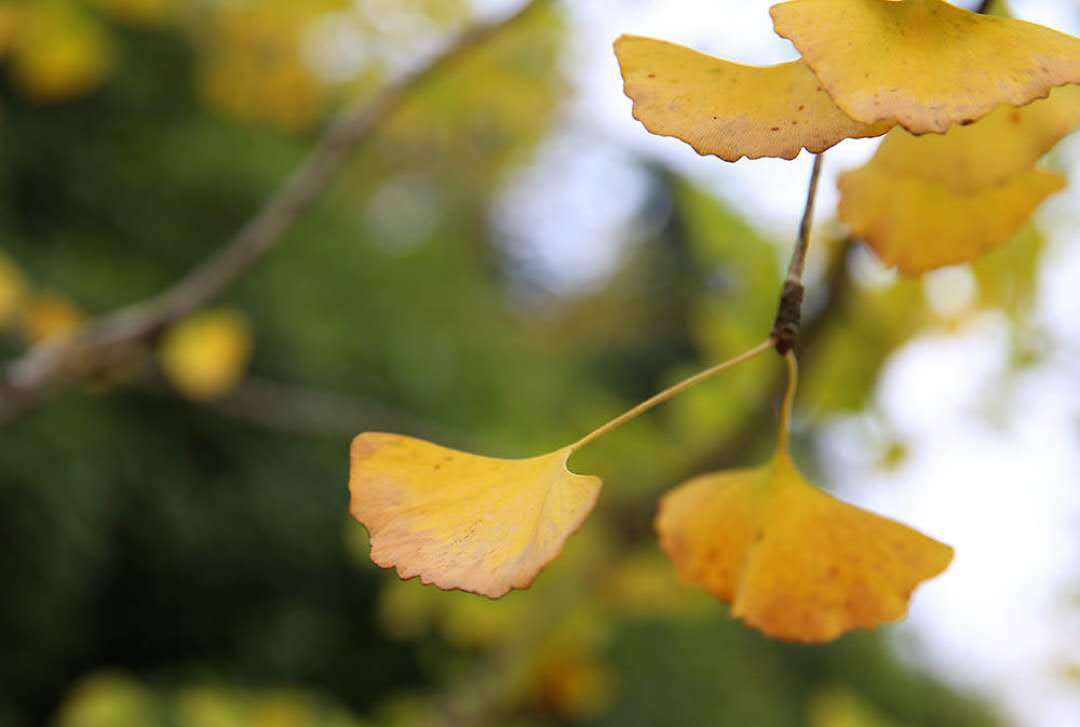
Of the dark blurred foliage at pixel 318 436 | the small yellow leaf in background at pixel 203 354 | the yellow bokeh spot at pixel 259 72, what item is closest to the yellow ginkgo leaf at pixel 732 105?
the dark blurred foliage at pixel 318 436

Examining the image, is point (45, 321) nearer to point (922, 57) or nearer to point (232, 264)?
point (232, 264)

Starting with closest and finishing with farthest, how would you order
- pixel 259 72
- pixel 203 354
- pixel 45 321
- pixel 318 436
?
pixel 203 354 < pixel 45 321 < pixel 318 436 < pixel 259 72

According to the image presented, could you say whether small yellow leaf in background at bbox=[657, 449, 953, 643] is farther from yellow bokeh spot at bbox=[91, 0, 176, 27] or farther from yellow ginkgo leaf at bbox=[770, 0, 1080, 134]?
yellow bokeh spot at bbox=[91, 0, 176, 27]

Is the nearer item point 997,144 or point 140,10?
point 997,144

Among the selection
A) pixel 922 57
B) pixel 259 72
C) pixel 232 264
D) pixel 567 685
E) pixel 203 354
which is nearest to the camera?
pixel 922 57

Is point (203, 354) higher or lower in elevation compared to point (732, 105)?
lower

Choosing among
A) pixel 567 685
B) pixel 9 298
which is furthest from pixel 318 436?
pixel 9 298

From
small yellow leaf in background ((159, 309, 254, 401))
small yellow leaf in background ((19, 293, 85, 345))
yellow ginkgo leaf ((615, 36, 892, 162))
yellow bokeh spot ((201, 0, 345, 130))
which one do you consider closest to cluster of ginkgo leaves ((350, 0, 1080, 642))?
yellow ginkgo leaf ((615, 36, 892, 162))

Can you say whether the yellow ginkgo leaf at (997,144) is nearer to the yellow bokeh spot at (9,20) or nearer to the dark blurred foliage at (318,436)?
the dark blurred foliage at (318,436)

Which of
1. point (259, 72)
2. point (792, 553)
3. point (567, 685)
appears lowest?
point (567, 685)
